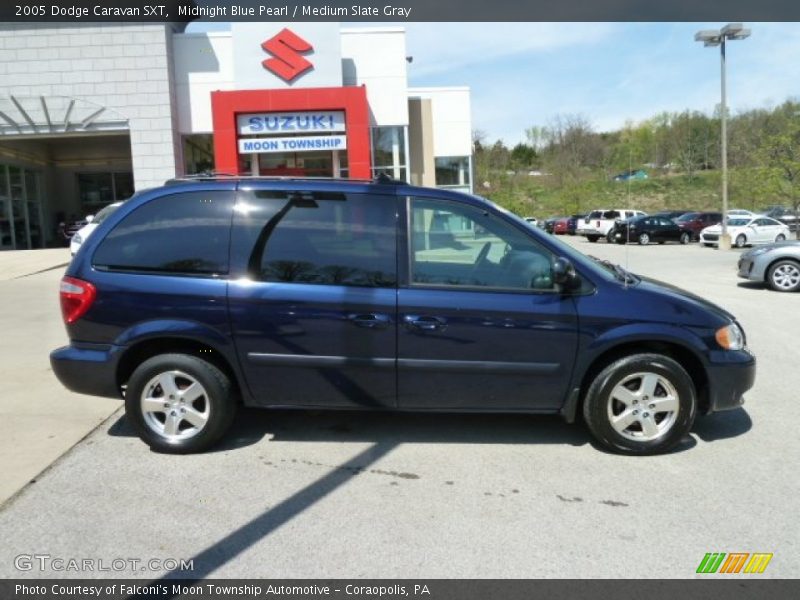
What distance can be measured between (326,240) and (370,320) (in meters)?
0.65

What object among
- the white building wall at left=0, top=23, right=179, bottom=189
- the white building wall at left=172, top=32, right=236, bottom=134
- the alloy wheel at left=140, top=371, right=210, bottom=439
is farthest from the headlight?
the white building wall at left=0, top=23, right=179, bottom=189

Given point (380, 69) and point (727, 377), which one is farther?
point (380, 69)

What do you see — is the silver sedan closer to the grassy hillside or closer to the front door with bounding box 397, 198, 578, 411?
the front door with bounding box 397, 198, 578, 411

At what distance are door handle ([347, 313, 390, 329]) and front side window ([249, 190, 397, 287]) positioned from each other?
0.71 feet

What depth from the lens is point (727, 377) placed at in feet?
14.0

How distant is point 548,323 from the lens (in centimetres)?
417

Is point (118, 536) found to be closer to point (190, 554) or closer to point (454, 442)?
point (190, 554)

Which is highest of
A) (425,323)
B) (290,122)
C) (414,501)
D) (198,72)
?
(198,72)

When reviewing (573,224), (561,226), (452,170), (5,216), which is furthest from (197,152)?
(561,226)

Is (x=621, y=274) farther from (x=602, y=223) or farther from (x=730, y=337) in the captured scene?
(x=602, y=223)

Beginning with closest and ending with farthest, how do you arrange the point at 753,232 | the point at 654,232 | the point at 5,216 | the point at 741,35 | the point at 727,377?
the point at 727,377, the point at 741,35, the point at 5,216, the point at 753,232, the point at 654,232

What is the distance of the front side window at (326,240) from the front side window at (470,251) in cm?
20

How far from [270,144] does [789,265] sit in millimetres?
→ 15320

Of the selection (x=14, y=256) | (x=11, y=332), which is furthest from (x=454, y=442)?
(x=14, y=256)
